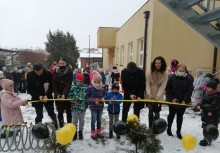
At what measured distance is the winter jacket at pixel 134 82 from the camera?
480cm

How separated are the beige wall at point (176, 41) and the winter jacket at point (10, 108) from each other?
→ 6184mm

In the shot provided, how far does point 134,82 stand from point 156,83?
0.48 m

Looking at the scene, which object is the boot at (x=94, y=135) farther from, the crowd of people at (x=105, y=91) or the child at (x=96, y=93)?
the child at (x=96, y=93)

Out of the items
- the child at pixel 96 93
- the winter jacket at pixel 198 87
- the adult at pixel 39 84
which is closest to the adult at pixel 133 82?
the child at pixel 96 93

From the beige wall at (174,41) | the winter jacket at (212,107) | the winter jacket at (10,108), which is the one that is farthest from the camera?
the beige wall at (174,41)

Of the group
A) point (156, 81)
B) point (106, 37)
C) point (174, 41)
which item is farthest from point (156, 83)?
point (106, 37)

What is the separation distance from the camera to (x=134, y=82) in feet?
15.8

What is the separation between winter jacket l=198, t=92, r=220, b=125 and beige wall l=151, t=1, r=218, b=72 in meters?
4.88

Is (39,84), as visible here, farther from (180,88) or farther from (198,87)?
(198,87)

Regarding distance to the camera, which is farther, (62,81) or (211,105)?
(62,81)

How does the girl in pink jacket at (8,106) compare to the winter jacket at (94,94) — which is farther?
the winter jacket at (94,94)

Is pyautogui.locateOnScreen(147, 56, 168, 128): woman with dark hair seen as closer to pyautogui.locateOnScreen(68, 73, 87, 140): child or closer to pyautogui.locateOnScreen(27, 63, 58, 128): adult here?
pyautogui.locateOnScreen(68, 73, 87, 140): child

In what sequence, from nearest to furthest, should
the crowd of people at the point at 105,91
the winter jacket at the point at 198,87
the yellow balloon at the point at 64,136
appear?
the yellow balloon at the point at 64,136 → the crowd of people at the point at 105,91 → the winter jacket at the point at 198,87

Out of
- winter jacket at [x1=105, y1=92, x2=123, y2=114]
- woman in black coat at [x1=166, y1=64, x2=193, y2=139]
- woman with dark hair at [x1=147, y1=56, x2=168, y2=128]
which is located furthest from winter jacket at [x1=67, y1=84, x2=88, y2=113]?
woman in black coat at [x1=166, y1=64, x2=193, y2=139]
